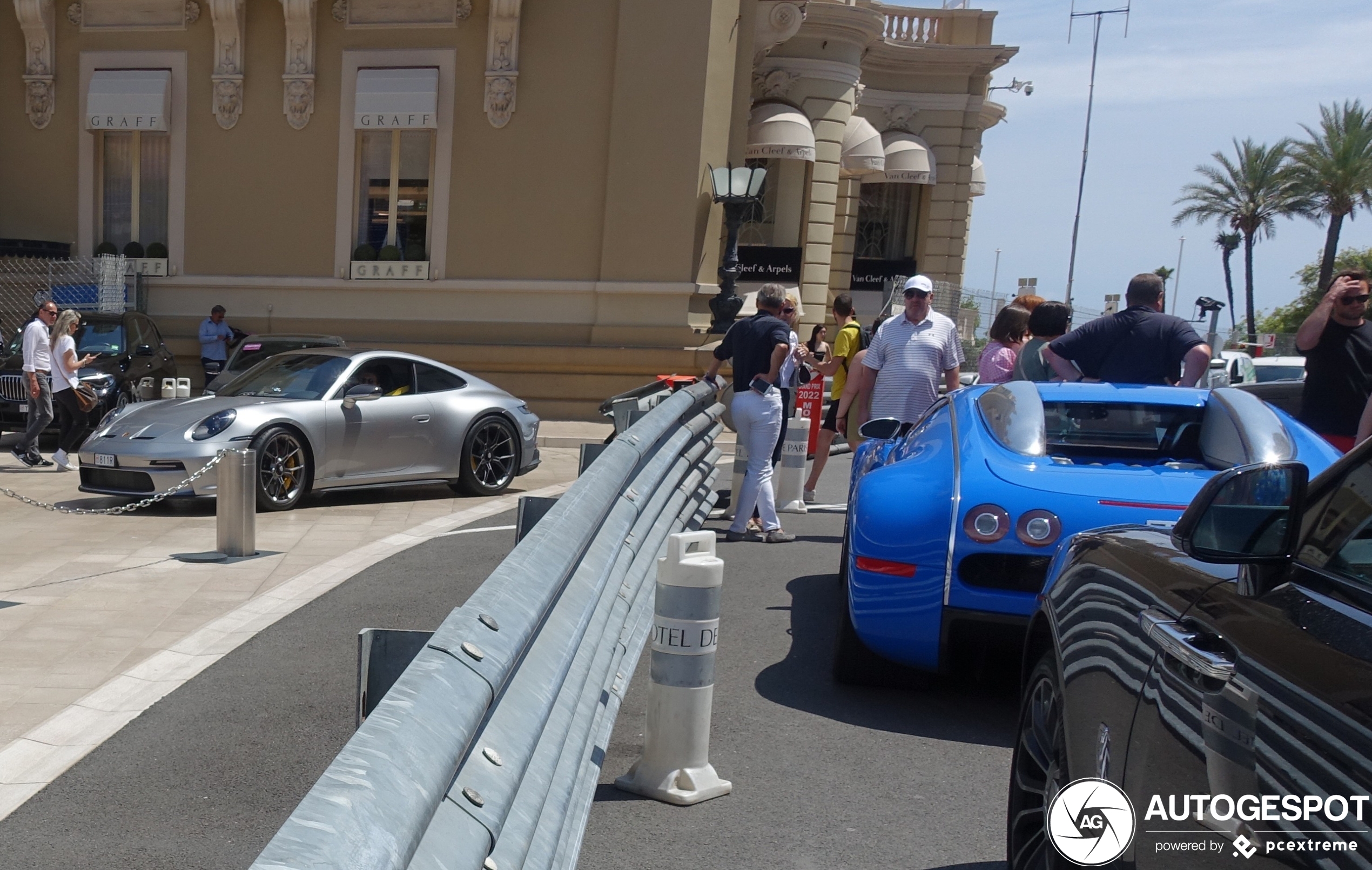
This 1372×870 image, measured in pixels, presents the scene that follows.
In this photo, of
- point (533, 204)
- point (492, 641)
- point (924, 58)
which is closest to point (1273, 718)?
point (492, 641)

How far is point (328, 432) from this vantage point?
10633 millimetres

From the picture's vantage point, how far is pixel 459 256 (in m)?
20.2

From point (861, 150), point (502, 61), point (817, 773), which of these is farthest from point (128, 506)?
point (861, 150)

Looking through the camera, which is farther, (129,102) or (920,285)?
(129,102)

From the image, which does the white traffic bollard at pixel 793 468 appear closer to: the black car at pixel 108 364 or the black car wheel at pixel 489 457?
the black car wheel at pixel 489 457

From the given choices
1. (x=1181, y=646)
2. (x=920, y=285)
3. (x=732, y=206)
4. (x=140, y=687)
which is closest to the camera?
(x=1181, y=646)

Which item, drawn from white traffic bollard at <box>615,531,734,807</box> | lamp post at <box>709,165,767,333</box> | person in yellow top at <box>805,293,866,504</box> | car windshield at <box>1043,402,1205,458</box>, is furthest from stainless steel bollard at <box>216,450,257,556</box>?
lamp post at <box>709,165,767,333</box>

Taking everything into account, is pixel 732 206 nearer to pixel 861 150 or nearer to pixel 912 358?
pixel 912 358

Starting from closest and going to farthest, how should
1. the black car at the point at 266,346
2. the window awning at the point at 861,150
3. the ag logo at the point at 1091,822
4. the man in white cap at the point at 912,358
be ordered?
the ag logo at the point at 1091,822, the man in white cap at the point at 912,358, the black car at the point at 266,346, the window awning at the point at 861,150

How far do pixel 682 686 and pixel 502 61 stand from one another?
56.3 feet

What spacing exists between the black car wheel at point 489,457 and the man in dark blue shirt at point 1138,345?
5707 mm

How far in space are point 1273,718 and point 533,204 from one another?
61.6ft

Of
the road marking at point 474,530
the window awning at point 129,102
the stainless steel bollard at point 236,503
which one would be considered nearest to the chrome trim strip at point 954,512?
the stainless steel bollard at point 236,503

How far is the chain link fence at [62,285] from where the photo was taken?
1989 centimetres
